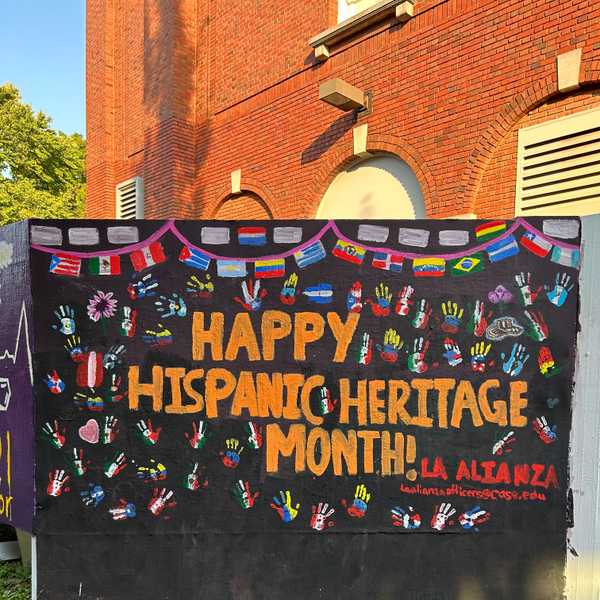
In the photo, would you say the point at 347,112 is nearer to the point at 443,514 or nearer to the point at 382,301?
the point at 382,301

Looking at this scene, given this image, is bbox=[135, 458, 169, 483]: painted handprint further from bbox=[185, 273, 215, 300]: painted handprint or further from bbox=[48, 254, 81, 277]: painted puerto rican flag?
bbox=[48, 254, 81, 277]: painted puerto rican flag

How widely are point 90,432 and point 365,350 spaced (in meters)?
1.62

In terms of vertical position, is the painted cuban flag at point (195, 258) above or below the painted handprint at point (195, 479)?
above

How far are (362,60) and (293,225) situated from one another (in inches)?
211

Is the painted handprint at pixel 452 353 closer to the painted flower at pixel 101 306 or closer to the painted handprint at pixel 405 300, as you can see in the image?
the painted handprint at pixel 405 300

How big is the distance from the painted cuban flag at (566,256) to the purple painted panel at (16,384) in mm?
2924

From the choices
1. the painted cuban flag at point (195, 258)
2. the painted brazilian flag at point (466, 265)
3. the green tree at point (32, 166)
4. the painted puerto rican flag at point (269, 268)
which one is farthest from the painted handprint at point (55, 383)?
the green tree at point (32, 166)

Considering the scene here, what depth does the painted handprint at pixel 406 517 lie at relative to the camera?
2568 millimetres

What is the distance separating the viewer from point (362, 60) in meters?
6.80

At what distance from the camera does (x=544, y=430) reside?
2.53 metres

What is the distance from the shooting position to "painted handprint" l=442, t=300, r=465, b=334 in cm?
254

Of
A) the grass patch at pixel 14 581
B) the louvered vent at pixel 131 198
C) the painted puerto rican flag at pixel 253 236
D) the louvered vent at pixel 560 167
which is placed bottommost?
the grass patch at pixel 14 581

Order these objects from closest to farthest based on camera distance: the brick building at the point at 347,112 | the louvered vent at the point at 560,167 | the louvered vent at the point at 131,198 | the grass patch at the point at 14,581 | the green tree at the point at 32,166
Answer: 1. the grass patch at the point at 14,581
2. the louvered vent at the point at 560,167
3. the brick building at the point at 347,112
4. the louvered vent at the point at 131,198
5. the green tree at the point at 32,166

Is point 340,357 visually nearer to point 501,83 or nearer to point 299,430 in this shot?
point 299,430
